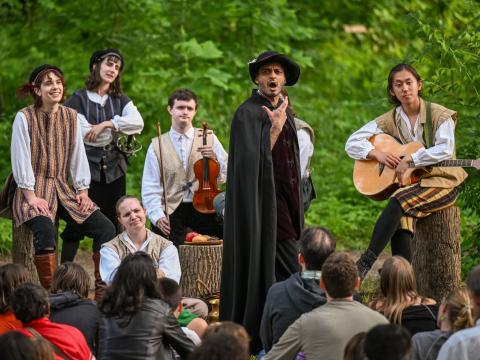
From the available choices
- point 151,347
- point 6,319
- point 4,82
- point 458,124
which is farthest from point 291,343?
point 4,82

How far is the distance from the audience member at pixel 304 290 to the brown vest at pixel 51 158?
120 inches

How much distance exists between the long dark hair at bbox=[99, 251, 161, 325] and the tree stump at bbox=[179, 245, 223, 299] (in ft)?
10.0

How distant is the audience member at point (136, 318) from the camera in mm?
5859

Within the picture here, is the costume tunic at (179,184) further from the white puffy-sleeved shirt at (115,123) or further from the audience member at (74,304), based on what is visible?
the audience member at (74,304)

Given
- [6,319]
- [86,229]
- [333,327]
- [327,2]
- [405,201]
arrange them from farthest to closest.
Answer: [327,2]
[86,229]
[405,201]
[6,319]
[333,327]

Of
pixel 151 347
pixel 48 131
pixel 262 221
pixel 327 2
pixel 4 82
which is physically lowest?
pixel 151 347

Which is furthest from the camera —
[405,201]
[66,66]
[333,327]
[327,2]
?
[327,2]

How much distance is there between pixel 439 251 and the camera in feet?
29.2

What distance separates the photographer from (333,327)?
5598mm

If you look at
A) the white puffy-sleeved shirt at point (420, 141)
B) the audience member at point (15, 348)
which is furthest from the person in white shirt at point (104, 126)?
the audience member at point (15, 348)

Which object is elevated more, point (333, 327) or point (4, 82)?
point (4, 82)

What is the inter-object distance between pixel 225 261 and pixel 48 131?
2.07 meters

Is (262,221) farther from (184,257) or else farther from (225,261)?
(184,257)

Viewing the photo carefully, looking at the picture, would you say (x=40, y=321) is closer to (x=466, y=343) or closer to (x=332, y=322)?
(x=332, y=322)
